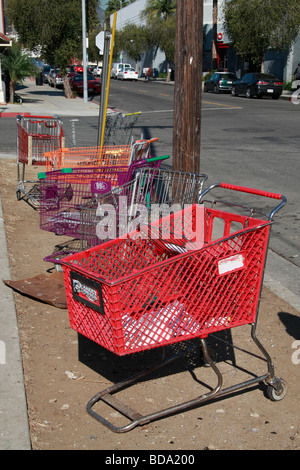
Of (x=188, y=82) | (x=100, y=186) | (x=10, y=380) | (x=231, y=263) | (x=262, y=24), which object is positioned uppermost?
(x=262, y=24)

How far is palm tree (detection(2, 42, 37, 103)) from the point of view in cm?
2879

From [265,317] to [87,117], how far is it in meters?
20.1

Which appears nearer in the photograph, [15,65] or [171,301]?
[171,301]

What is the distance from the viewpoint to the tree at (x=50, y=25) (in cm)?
3117

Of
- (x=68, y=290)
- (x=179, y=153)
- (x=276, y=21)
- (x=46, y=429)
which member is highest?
(x=276, y=21)

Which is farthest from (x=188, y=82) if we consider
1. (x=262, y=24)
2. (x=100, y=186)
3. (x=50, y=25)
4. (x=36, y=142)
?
(x=262, y=24)

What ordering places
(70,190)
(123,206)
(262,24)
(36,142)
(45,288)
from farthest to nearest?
1. (262,24)
2. (36,142)
3. (70,190)
4. (45,288)
5. (123,206)

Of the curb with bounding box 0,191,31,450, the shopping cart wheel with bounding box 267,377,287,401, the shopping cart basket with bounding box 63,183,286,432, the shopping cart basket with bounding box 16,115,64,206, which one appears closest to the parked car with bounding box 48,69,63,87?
the shopping cart basket with bounding box 16,115,64,206

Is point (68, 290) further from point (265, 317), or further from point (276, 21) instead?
point (276, 21)

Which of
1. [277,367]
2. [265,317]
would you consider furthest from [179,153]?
[277,367]

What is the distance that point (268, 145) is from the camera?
51.4ft

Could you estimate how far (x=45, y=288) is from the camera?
5.71m

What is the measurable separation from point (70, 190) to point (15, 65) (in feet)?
79.4

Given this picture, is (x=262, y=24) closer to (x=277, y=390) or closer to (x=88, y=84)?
(x=88, y=84)
